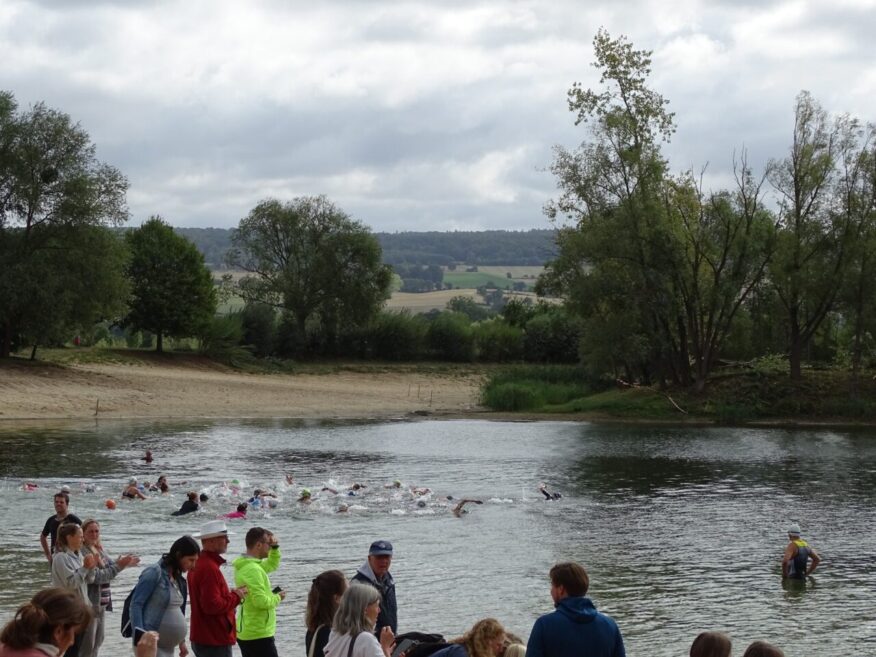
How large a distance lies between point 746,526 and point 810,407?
3610cm

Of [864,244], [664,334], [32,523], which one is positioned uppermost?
[864,244]

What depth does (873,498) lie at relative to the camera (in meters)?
34.3

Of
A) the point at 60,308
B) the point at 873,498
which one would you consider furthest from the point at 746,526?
the point at 60,308

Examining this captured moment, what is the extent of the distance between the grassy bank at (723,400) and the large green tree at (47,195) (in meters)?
24.1

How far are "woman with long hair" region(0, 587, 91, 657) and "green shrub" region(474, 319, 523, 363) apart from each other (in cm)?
8885

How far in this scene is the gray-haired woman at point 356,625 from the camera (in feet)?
29.2

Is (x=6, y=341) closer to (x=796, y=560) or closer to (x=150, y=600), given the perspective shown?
(x=796, y=560)

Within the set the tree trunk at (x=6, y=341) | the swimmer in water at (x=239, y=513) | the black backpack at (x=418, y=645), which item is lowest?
the swimmer in water at (x=239, y=513)

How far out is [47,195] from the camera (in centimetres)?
6688

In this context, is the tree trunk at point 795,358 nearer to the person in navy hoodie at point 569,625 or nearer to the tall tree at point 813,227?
the tall tree at point 813,227

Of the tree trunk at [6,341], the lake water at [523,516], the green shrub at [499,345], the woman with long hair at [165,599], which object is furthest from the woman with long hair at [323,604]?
the green shrub at [499,345]

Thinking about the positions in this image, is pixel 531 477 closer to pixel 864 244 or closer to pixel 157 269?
pixel 864 244

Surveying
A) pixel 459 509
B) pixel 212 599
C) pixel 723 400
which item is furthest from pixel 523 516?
pixel 723 400

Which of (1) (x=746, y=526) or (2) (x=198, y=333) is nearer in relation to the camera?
(1) (x=746, y=526)
